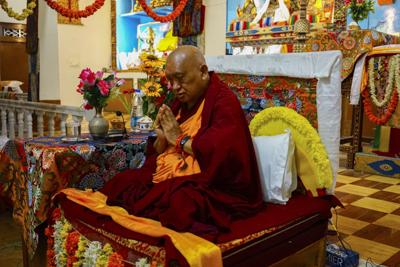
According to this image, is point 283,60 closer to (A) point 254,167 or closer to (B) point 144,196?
(A) point 254,167

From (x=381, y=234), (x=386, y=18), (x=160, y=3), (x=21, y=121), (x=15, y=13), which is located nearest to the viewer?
(x=381, y=234)

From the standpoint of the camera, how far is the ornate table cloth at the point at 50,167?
6.40 feet

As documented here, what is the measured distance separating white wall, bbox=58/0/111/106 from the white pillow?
7398 millimetres

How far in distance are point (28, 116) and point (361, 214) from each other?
133 inches

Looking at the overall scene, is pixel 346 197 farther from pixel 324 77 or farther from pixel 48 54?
pixel 48 54

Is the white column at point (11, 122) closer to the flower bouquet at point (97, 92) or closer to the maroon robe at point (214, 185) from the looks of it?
the flower bouquet at point (97, 92)

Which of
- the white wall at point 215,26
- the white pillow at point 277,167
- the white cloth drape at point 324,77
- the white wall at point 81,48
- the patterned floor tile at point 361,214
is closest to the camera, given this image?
the white pillow at point 277,167

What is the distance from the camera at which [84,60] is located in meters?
8.96

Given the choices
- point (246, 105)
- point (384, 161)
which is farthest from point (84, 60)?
point (246, 105)

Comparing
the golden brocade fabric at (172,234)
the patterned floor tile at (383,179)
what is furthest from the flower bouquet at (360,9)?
the golden brocade fabric at (172,234)

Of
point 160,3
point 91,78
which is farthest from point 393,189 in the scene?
point 160,3

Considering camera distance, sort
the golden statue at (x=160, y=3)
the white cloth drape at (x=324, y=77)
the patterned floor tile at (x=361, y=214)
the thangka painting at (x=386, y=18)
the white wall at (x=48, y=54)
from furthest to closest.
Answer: the golden statue at (x=160, y=3) < the white wall at (x=48, y=54) < the thangka painting at (x=386, y=18) < the patterned floor tile at (x=361, y=214) < the white cloth drape at (x=324, y=77)

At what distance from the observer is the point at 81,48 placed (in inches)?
349

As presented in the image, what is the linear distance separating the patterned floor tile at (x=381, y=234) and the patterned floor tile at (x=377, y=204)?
0.42 metres
